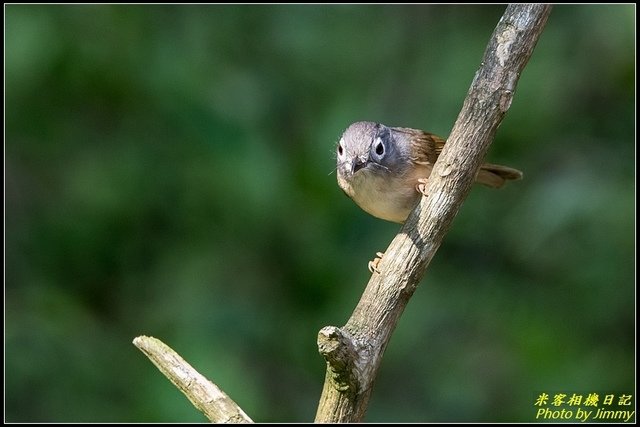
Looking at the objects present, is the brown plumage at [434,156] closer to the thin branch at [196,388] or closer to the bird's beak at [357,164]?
the bird's beak at [357,164]

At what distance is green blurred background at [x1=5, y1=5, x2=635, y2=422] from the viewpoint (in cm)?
743

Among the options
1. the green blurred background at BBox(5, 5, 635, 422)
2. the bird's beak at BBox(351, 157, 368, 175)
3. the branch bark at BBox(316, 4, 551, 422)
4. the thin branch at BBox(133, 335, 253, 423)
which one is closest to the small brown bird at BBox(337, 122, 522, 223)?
the bird's beak at BBox(351, 157, 368, 175)

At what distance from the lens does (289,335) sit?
7824 mm

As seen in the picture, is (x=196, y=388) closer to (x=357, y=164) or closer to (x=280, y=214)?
(x=357, y=164)

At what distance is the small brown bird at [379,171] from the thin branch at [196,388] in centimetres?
131

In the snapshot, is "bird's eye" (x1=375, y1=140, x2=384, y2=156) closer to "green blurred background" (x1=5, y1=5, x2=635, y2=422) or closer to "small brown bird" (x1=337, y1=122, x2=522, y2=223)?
"small brown bird" (x1=337, y1=122, x2=522, y2=223)

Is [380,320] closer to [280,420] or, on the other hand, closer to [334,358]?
[334,358]

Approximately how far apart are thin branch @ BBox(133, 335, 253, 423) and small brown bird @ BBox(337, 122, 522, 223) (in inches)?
51.5

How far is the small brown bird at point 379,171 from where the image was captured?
14.8 feet

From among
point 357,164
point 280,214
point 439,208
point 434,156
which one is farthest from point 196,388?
point 280,214

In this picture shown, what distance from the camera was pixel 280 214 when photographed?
7.70 meters

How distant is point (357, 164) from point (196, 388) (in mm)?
1423

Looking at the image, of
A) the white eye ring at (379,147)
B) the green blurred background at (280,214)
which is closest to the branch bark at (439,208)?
the white eye ring at (379,147)

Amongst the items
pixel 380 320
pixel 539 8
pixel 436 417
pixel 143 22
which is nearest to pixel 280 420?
pixel 436 417
